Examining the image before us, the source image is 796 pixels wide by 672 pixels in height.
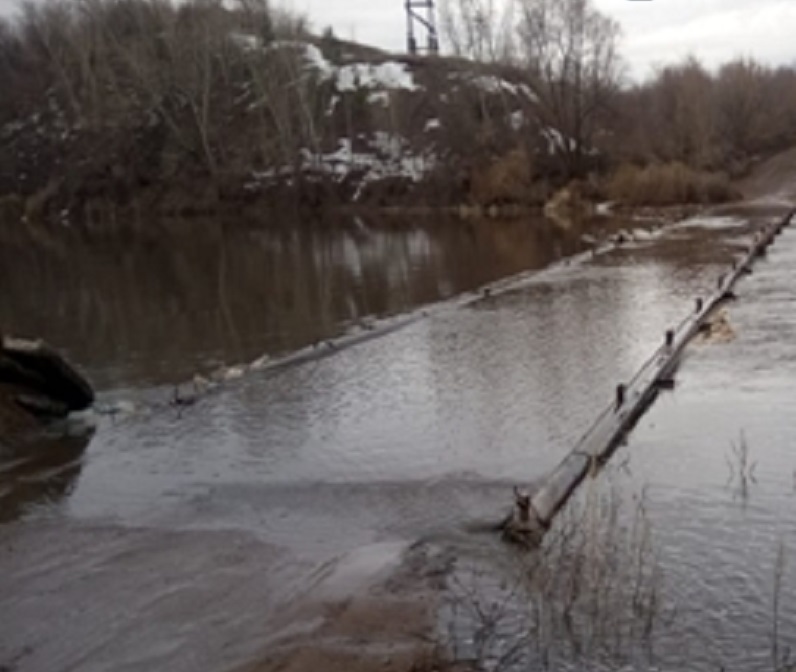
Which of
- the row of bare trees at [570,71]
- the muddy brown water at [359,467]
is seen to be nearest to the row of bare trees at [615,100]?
the row of bare trees at [570,71]

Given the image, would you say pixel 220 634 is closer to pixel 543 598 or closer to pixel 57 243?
pixel 543 598

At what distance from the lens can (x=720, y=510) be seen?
10125mm

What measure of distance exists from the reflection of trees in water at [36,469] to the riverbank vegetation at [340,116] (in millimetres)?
47612

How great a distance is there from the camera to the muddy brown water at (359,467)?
816 cm

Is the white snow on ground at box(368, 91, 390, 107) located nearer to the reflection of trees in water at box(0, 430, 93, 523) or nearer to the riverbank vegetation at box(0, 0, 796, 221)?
the riverbank vegetation at box(0, 0, 796, 221)

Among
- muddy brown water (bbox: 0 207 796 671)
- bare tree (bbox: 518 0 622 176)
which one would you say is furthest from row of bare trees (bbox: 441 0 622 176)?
muddy brown water (bbox: 0 207 796 671)

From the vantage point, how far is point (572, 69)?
6794 cm

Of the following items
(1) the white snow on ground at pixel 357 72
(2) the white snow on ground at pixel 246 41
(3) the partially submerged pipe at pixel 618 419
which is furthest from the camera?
(1) the white snow on ground at pixel 357 72

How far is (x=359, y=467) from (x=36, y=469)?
→ 13.3 feet

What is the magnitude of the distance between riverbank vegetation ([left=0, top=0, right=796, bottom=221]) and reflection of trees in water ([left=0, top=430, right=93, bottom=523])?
4761cm

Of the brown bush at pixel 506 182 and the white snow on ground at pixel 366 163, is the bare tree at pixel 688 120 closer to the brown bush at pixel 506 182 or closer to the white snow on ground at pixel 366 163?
the brown bush at pixel 506 182

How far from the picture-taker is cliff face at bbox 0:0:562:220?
72812 mm

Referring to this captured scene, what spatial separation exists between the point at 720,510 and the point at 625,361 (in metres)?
7.45

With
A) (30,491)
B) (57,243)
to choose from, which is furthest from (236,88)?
(30,491)
